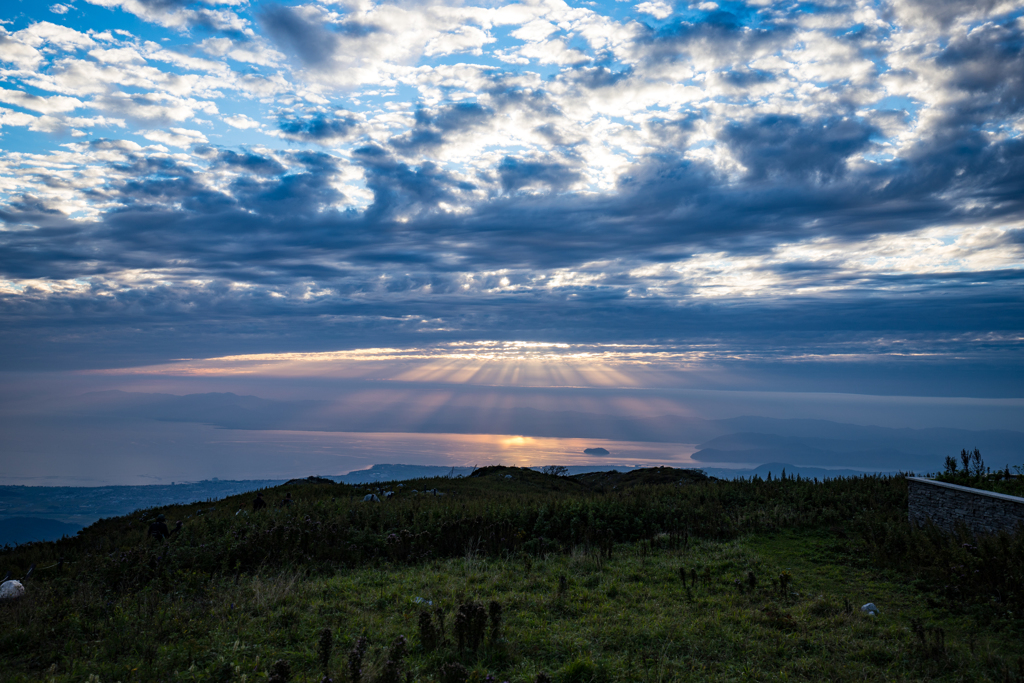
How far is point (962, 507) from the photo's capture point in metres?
11.8

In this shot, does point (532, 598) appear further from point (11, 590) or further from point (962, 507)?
point (962, 507)

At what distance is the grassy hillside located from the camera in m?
6.34

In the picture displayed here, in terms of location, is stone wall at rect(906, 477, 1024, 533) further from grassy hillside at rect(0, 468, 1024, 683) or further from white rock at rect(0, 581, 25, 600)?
white rock at rect(0, 581, 25, 600)

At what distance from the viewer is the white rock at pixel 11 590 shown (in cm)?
895

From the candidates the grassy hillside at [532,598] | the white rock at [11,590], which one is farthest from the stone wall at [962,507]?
the white rock at [11,590]

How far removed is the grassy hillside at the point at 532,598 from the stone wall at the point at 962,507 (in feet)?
2.08

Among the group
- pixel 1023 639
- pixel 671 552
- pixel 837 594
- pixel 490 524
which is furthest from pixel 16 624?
pixel 1023 639

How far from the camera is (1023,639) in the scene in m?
7.29

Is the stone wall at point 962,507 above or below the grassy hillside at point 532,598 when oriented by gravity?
above

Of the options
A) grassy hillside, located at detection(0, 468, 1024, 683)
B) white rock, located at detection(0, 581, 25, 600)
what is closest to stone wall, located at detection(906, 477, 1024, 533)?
grassy hillside, located at detection(0, 468, 1024, 683)

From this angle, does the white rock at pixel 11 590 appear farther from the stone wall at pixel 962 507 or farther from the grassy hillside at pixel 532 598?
the stone wall at pixel 962 507

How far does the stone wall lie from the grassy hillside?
633 millimetres

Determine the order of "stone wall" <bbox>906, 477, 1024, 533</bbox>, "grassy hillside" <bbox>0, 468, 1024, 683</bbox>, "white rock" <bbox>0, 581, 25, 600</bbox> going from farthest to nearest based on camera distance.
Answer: "stone wall" <bbox>906, 477, 1024, 533</bbox> → "white rock" <bbox>0, 581, 25, 600</bbox> → "grassy hillside" <bbox>0, 468, 1024, 683</bbox>

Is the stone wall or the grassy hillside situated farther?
the stone wall
